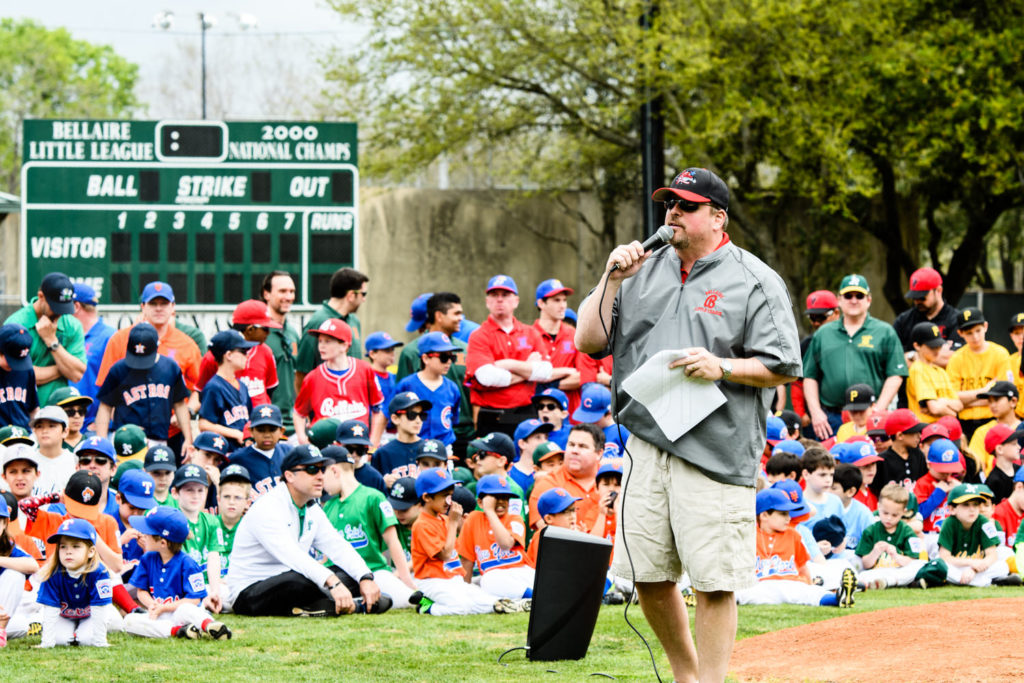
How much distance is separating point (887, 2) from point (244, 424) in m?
14.8

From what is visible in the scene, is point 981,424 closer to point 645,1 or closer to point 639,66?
point 645,1

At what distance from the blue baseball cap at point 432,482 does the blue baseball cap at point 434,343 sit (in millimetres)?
1796

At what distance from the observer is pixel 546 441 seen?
30.6ft

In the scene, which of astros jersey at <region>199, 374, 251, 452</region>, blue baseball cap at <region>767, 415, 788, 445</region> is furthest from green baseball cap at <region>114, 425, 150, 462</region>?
blue baseball cap at <region>767, 415, 788, 445</region>

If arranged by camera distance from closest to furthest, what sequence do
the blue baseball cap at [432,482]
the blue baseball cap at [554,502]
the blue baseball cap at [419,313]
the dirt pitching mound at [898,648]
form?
the dirt pitching mound at [898,648] < the blue baseball cap at [554,502] < the blue baseball cap at [432,482] < the blue baseball cap at [419,313]

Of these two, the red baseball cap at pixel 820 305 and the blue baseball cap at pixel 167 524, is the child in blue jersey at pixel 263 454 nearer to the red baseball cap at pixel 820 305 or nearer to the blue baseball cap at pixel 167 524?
the blue baseball cap at pixel 167 524

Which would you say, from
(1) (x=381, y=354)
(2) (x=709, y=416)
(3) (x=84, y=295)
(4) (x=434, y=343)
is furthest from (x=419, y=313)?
(2) (x=709, y=416)

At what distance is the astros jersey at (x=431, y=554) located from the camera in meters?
→ 8.19

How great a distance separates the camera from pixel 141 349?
9.24 meters

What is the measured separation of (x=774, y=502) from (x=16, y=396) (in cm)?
529

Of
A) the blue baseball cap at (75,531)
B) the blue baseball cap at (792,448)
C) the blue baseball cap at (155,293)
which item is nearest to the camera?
the blue baseball cap at (75,531)

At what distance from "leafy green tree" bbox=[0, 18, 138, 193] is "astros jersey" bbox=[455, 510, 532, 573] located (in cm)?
3903

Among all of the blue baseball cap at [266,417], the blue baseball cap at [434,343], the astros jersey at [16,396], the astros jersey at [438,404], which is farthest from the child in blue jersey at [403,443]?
the astros jersey at [16,396]

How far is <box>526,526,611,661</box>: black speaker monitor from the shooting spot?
5.85 meters
